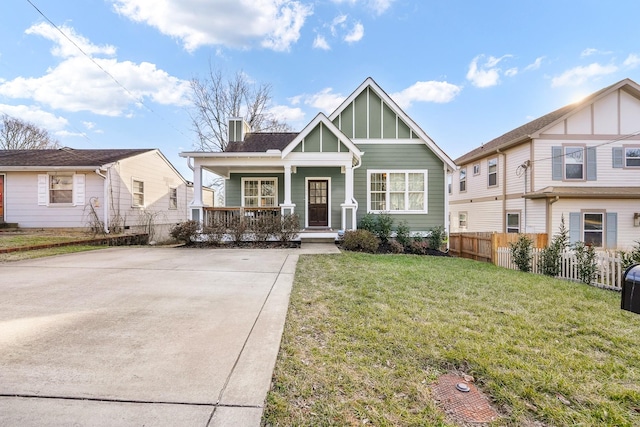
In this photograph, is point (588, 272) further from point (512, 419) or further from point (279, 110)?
point (279, 110)

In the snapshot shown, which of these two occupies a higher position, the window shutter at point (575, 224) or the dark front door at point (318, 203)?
the dark front door at point (318, 203)

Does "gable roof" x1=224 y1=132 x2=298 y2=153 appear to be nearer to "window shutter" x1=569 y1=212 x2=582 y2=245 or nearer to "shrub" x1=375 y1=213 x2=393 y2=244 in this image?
"shrub" x1=375 y1=213 x2=393 y2=244

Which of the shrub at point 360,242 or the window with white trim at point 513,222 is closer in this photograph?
the shrub at point 360,242

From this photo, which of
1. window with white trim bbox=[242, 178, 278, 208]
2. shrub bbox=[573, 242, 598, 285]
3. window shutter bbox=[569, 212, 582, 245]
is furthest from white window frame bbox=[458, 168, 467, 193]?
window with white trim bbox=[242, 178, 278, 208]

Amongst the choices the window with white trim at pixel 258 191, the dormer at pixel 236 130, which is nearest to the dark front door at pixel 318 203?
the window with white trim at pixel 258 191

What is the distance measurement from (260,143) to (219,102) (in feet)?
37.9

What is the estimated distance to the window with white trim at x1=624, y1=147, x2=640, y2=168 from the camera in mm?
13484

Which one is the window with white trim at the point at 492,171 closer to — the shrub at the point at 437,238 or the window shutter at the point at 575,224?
the window shutter at the point at 575,224

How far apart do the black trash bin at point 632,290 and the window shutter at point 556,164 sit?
48.3 ft

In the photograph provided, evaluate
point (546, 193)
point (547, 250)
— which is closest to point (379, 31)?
point (546, 193)

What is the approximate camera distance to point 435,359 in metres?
2.59

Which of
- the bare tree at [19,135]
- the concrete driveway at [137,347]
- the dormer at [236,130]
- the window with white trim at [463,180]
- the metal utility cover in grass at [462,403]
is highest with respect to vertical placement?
the bare tree at [19,135]

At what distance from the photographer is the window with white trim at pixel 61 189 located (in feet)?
44.2

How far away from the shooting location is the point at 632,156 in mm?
13500
